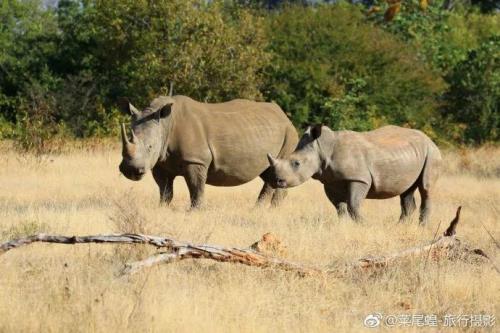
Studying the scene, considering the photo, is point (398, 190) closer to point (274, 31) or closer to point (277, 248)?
point (277, 248)

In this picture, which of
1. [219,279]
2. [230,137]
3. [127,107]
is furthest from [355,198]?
[219,279]

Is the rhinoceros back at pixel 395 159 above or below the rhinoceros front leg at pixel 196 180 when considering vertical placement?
above

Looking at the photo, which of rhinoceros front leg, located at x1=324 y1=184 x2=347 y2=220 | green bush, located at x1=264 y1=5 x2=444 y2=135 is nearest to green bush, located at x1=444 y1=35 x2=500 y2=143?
green bush, located at x1=264 y1=5 x2=444 y2=135

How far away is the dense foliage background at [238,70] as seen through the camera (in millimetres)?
25234

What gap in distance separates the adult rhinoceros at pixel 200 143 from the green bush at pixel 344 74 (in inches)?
509

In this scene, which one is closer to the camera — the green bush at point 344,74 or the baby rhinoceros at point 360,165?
the baby rhinoceros at point 360,165

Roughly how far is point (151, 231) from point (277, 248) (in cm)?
118

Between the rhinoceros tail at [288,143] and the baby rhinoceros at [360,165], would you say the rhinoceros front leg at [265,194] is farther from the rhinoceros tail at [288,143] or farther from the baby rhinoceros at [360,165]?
the baby rhinoceros at [360,165]

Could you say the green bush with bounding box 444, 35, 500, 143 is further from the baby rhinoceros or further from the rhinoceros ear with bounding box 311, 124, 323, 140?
the rhinoceros ear with bounding box 311, 124, 323, 140

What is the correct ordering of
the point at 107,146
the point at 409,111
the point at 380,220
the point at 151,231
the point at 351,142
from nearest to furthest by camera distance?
the point at 151,231 → the point at 351,142 → the point at 380,220 → the point at 107,146 → the point at 409,111

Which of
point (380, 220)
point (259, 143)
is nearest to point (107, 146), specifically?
point (259, 143)

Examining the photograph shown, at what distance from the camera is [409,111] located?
29156mm

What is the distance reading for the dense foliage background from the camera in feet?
82.8

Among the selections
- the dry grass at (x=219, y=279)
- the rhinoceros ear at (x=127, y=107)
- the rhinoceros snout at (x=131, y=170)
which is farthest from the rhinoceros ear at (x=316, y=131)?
the rhinoceros ear at (x=127, y=107)
